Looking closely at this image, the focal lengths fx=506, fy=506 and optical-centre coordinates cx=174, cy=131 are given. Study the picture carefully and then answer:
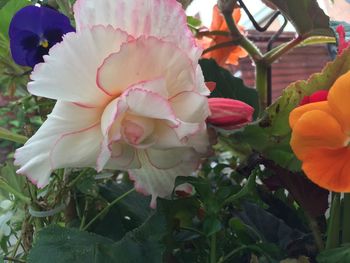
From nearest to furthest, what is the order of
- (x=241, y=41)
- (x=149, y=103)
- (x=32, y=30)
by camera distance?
(x=149, y=103), (x=32, y=30), (x=241, y=41)

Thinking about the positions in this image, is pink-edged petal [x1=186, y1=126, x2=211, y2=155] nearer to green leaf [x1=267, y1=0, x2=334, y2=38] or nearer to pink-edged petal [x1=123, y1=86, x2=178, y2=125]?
pink-edged petal [x1=123, y1=86, x2=178, y2=125]

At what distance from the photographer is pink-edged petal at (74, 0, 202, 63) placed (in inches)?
10.8

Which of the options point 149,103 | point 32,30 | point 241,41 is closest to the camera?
point 149,103

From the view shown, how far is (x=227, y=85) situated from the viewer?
401 millimetres

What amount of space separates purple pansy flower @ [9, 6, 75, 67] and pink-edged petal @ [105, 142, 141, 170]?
0.11 metres

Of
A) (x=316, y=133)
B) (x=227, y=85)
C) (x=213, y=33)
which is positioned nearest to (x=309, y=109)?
(x=316, y=133)

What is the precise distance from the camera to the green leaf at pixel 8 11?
15.7 inches

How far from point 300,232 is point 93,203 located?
17 cm

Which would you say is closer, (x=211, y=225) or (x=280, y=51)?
(x=211, y=225)

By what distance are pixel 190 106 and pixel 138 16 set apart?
6 centimetres

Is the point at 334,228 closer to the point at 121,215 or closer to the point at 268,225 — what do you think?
the point at 268,225

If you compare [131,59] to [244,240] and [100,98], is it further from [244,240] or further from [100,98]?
[244,240]

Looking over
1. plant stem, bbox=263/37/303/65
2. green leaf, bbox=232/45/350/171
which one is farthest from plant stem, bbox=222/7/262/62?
green leaf, bbox=232/45/350/171

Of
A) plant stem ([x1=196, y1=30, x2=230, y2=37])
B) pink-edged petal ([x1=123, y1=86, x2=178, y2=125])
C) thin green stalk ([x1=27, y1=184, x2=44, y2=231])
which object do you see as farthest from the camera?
plant stem ([x1=196, y1=30, x2=230, y2=37])
